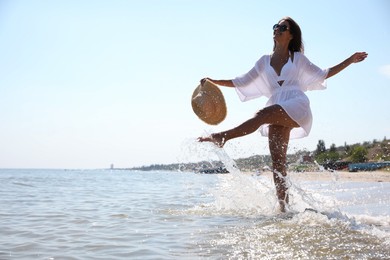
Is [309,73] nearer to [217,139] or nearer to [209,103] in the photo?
[209,103]

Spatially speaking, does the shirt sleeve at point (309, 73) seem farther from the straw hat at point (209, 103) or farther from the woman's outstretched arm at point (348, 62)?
the straw hat at point (209, 103)

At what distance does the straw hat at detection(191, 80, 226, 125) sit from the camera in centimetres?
508

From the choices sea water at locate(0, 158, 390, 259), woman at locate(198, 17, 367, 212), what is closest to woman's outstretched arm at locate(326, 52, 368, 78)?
woman at locate(198, 17, 367, 212)

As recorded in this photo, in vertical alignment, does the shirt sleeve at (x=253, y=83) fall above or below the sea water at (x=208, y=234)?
above

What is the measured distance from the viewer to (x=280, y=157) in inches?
191

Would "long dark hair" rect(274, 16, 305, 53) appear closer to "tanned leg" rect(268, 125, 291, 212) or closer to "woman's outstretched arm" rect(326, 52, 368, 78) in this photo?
"woman's outstretched arm" rect(326, 52, 368, 78)

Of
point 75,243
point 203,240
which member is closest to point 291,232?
point 203,240

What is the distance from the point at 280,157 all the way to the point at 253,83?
3.44 feet

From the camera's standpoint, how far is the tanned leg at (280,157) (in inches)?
188

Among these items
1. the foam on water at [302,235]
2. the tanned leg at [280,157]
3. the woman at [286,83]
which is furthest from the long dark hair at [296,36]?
the foam on water at [302,235]

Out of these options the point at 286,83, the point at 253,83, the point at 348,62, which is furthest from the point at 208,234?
the point at 348,62

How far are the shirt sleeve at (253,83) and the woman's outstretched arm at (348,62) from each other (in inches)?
30.9

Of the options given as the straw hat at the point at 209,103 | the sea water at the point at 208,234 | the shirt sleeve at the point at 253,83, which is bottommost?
the sea water at the point at 208,234

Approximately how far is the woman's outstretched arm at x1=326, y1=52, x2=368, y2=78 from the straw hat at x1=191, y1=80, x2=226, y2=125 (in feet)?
4.49
